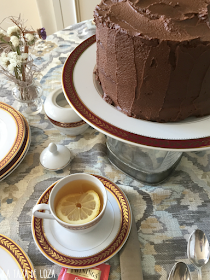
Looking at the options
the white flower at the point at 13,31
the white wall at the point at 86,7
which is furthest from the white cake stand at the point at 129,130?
the white wall at the point at 86,7

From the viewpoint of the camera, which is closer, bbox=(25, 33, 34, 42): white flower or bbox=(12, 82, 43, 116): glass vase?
bbox=(25, 33, 34, 42): white flower

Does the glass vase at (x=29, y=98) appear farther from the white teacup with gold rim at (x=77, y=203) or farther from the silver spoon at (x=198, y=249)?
the silver spoon at (x=198, y=249)

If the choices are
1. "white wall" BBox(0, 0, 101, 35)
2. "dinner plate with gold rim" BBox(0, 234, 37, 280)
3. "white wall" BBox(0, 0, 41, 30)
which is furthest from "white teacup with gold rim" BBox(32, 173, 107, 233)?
"white wall" BBox(0, 0, 41, 30)

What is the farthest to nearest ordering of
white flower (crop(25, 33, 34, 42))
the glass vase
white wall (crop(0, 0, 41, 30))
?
white wall (crop(0, 0, 41, 30)) → the glass vase → white flower (crop(25, 33, 34, 42))

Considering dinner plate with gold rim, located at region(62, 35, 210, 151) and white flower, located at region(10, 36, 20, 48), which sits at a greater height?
white flower, located at region(10, 36, 20, 48)

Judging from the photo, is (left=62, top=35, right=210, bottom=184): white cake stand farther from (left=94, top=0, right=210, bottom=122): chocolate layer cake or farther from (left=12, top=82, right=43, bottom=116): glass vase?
(left=12, top=82, right=43, bottom=116): glass vase

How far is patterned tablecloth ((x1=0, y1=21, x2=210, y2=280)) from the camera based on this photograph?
0.59 m

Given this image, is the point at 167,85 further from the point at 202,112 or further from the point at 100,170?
the point at 100,170

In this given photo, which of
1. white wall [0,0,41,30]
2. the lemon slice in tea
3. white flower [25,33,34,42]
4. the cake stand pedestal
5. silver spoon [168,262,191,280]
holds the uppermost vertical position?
white flower [25,33,34,42]

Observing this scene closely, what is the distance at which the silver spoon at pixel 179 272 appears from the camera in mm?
543

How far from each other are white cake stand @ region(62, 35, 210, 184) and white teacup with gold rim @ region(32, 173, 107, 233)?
0.15 m

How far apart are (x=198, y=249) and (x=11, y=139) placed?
63cm

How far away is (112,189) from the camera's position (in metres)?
0.69

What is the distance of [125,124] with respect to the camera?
60 centimetres
